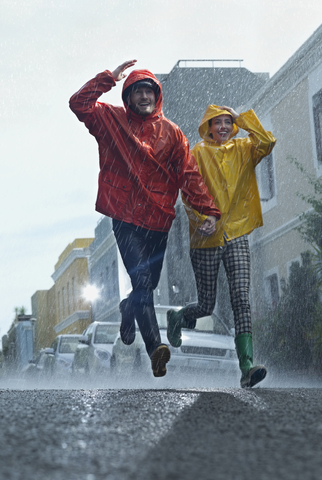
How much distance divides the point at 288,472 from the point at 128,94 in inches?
133

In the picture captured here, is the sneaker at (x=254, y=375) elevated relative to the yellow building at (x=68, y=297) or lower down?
lower down

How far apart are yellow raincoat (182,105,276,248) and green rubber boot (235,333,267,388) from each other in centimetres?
66

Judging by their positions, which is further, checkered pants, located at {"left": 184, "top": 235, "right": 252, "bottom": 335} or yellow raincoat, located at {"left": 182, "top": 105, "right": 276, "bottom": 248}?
yellow raincoat, located at {"left": 182, "top": 105, "right": 276, "bottom": 248}

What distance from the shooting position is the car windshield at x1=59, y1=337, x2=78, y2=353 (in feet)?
61.3

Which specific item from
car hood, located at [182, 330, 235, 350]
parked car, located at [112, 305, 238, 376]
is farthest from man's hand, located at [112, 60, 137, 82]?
car hood, located at [182, 330, 235, 350]

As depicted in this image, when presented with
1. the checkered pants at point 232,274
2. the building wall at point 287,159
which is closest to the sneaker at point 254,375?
the checkered pants at point 232,274

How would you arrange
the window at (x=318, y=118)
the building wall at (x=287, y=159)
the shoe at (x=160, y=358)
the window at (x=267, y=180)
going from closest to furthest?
the shoe at (x=160, y=358) < the window at (x=318, y=118) < the building wall at (x=287, y=159) < the window at (x=267, y=180)

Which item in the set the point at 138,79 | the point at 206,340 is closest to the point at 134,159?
the point at 138,79

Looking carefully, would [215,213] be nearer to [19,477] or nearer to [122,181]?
[122,181]

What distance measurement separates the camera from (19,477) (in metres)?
1.95

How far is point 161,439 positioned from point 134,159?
2.58 m

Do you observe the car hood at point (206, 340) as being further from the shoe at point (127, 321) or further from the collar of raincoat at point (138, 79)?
the collar of raincoat at point (138, 79)

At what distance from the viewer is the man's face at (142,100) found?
488 centimetres

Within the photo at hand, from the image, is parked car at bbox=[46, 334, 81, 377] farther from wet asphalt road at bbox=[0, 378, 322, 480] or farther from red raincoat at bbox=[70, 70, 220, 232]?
wet asphalt road at bbox=[0, 378, 322, 480]
